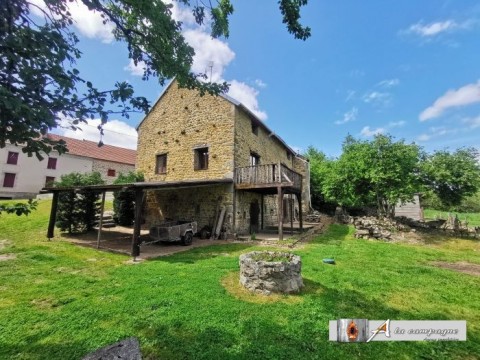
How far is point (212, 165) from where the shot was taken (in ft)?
46.9

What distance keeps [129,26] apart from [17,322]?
16.5ft

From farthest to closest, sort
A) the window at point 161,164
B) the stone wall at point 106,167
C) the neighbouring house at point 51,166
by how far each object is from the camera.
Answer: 1. the stone wall at point 106,167
2. the neighbouring house at point 51,166
3. the window at point 161,164

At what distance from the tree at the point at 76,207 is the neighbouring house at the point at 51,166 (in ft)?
43.7

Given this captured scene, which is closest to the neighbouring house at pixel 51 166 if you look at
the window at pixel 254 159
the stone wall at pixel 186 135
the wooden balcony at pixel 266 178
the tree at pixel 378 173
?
the stone wall at pixel 186 135

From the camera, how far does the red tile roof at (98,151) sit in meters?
28.8

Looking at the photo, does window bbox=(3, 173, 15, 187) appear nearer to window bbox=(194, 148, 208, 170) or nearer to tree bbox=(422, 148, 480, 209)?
window bbox=(194, 148, 208, 170)

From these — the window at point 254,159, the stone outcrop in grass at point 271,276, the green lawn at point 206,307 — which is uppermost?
the window at point 254,159

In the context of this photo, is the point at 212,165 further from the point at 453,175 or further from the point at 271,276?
the point at 453,175

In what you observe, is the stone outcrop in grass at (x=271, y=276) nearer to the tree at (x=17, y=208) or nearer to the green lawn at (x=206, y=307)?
the green lawn at (x=206, y=307)

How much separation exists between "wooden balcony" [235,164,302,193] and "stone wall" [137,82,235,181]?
2.19 feet

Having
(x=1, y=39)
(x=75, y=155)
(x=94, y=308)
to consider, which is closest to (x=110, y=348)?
(x=94, y=308)

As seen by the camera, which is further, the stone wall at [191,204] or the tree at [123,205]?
the tree at [123,205]

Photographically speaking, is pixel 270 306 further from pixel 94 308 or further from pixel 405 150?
pixel 405 150

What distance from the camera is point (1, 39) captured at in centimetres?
207
